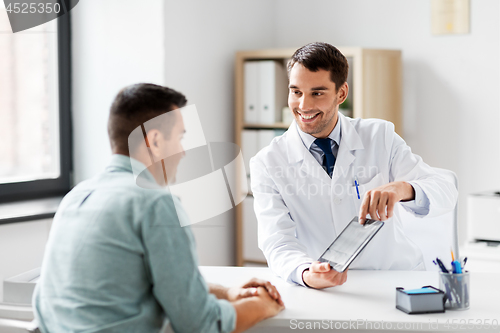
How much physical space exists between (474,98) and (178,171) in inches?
93.7

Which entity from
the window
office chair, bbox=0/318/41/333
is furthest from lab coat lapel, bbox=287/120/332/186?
the window

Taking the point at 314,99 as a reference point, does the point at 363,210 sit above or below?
below

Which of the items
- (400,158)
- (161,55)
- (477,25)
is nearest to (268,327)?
(400,158)

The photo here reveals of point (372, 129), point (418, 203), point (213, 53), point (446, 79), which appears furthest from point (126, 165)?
point (446, 79)

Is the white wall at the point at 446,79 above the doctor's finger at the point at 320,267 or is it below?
above

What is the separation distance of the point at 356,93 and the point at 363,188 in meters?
1.28

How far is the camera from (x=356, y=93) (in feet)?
9.48

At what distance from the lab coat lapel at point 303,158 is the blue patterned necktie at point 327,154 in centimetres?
3

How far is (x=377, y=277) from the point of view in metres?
1.43

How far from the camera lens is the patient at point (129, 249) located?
0.92 m

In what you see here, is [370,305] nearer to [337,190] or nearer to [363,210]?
[363,210]

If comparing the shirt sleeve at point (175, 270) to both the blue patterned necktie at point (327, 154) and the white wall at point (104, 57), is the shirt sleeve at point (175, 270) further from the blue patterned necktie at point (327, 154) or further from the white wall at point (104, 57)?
the white wall at point (104, 57)

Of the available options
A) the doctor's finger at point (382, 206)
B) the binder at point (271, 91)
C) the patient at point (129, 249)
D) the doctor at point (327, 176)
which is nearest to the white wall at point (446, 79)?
the binder at point (271, 91)

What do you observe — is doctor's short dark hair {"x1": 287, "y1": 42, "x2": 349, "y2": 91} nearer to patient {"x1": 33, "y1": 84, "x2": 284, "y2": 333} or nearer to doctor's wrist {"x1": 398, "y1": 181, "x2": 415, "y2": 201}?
doctor's wrist {"x1": 398, "y1": 181, "x2": 415, "y2": 201}
